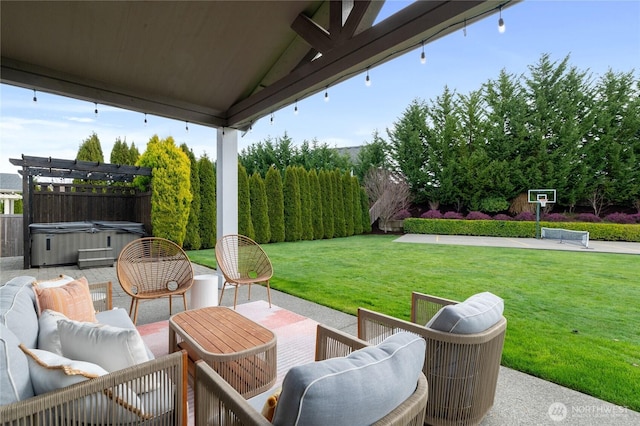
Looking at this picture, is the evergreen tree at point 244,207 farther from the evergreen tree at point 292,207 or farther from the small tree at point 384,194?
the small tree at point 384,194

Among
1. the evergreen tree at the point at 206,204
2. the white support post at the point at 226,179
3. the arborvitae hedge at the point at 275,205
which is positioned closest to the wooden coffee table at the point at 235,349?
the white support post at the point at 226,179

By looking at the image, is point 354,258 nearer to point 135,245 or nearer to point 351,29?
point 135,245

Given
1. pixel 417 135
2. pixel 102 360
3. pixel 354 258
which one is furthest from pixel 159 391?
pixel 417 135

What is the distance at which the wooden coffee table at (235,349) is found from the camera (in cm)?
187

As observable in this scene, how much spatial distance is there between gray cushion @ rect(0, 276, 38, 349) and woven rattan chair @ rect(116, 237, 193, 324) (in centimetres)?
141

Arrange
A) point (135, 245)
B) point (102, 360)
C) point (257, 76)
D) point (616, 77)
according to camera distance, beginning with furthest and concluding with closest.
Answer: point (616, 77) → point (257, 76) → point (135, 245) → point (102, 360)

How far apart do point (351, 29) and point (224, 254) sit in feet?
10.6

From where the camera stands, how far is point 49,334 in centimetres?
153

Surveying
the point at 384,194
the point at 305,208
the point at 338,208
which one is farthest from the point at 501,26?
the point at 384,194

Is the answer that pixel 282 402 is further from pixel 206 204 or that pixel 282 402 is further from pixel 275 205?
pixel 275 205

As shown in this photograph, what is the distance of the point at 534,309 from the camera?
12.3 ft

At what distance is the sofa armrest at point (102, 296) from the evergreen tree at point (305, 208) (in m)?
9.59

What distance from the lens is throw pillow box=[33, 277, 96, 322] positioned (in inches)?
72.2

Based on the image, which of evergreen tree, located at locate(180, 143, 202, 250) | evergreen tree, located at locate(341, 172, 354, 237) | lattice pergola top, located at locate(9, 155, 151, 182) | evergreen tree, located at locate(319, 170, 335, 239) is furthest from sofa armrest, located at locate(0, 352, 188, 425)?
evergreen tree, located at locate(341, 172, 354, 237)
